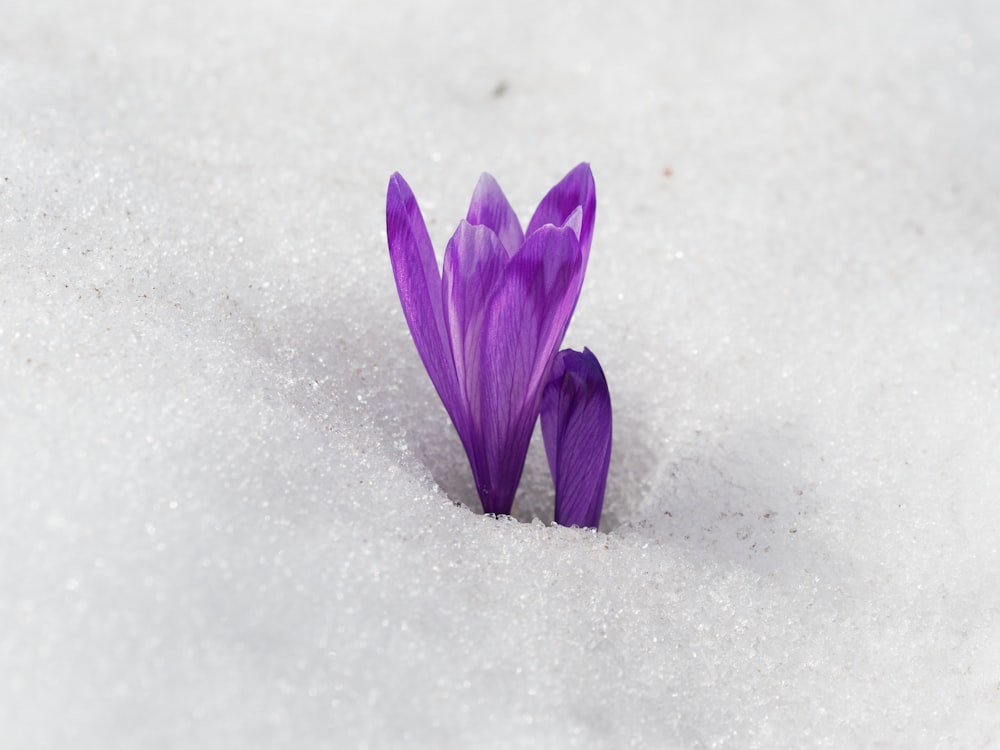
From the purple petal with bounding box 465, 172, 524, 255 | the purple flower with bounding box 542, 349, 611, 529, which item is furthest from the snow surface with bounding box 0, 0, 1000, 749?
the purple petal with bounding box 465, 172, 524, 255

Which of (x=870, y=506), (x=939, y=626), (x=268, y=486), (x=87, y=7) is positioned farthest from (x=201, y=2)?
(x=939, y=626)

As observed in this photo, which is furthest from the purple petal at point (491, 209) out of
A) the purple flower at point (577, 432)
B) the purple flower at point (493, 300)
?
the purple flower at point (577, 432)

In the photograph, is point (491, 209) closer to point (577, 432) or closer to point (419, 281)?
point (419, 281)

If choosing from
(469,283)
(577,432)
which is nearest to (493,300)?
(469,283)

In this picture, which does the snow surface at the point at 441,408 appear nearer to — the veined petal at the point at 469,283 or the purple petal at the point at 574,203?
the veined petal at the point at 469,283

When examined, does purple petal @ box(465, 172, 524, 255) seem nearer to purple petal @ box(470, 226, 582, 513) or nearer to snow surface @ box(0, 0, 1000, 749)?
purple petal @ box(470, 226, 582, 513)

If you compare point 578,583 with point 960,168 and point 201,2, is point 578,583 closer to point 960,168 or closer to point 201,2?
point 960,168

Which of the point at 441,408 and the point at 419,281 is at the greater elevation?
the point at 419,281
